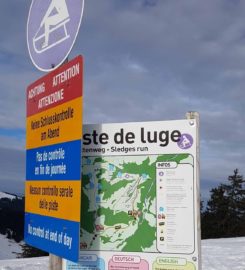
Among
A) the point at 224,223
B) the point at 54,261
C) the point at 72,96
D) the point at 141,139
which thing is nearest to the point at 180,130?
the point at 141,139

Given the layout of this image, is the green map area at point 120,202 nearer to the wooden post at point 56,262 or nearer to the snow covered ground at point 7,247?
the wooden post at point 56,262

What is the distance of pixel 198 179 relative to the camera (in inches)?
132

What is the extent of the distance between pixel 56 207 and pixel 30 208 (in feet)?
1.79

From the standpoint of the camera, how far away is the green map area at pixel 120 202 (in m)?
3.45

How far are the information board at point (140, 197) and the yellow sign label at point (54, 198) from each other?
261 millimetres

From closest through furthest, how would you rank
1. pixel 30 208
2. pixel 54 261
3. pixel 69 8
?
pixel 69 8
pixel 54 261
pixel 30 208

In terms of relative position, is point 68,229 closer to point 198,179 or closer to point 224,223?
point 198,179

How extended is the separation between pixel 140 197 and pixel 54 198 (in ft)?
1.96

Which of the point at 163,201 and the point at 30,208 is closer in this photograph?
the point at 163,201

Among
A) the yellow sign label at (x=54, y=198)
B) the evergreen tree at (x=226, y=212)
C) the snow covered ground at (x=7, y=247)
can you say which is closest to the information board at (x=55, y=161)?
the yellow sign label at (x=54, y=198)

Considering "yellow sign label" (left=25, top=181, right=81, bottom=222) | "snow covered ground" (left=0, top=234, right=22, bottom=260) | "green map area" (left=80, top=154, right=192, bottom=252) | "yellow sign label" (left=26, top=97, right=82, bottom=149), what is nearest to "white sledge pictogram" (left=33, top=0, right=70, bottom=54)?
"yellow sign label" (left=26, top=97, right=82, bottom=149)

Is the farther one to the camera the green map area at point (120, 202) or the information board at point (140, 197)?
the green map area at point (120, 202)

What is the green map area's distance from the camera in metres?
3.45

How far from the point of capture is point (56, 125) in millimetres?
3529
